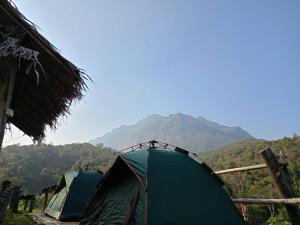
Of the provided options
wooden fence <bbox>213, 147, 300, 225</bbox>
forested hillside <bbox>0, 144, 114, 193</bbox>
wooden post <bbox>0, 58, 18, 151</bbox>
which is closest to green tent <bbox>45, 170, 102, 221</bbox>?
wooden post <bbox>0, 58, 18, 151</bbox>

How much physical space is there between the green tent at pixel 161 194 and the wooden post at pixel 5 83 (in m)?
2.33

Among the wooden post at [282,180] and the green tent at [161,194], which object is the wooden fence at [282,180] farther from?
the green tent at [161,194]

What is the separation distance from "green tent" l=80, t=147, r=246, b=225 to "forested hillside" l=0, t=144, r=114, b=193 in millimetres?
34512

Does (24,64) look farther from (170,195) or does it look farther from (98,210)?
(170,195)

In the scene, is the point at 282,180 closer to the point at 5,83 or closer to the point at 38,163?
the point at 5,83

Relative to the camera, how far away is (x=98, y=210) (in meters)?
6.10

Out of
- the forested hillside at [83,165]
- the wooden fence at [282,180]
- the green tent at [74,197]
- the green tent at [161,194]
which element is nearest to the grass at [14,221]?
the green tent at [74,197]

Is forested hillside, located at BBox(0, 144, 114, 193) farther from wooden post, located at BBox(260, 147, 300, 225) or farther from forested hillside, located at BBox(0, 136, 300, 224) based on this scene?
wooden post, located at BBox(260, 147, 300, 225)

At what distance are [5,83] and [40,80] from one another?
0.79 m

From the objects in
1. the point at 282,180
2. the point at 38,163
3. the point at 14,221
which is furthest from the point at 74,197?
the point at 38,163

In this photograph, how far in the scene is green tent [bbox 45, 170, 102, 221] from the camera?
1017 cm

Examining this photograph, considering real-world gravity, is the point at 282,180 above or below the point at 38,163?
below

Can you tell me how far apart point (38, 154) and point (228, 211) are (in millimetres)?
60951

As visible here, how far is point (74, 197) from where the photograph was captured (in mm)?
10562
